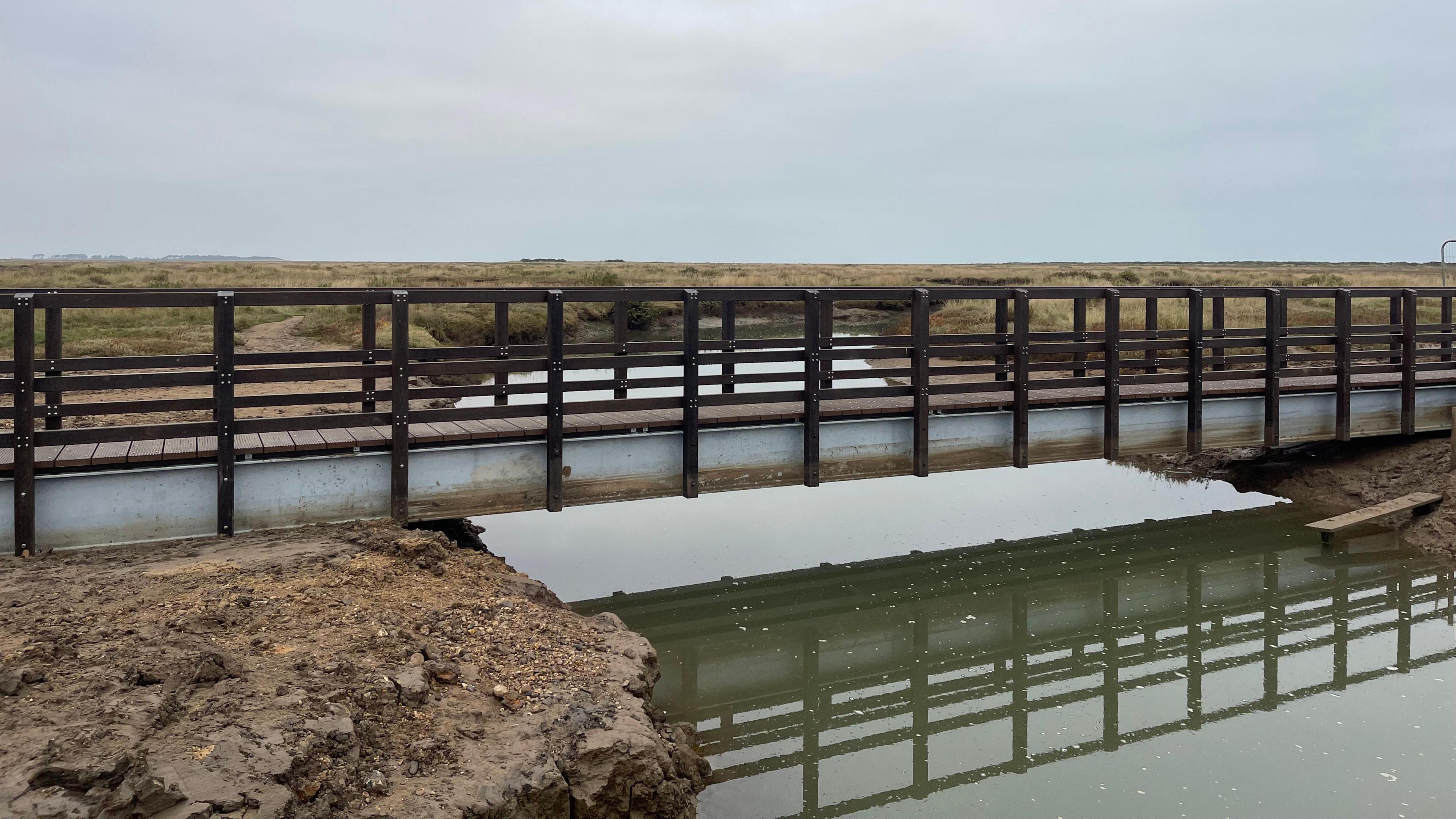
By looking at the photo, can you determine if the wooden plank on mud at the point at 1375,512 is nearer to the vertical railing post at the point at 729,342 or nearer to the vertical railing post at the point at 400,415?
the vertical railing post at the point at 729,342

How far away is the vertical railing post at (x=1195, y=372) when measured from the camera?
13312 mm

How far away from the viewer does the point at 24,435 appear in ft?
27.1

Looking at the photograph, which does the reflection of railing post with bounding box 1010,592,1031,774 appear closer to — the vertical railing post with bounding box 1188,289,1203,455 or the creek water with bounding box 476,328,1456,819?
the creek water with bounding box 476,328,1456,819

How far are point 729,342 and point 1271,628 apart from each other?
19.7 feet

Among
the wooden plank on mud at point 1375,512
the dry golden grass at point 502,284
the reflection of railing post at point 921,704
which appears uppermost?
the dry golden grass at point 502,284

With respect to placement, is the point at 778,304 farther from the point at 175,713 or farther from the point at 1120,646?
the point at 175,713

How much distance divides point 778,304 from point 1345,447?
3977 cm

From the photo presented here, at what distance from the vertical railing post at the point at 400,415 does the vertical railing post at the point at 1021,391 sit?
6.40 metres

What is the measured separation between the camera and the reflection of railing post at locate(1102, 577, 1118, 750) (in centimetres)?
823

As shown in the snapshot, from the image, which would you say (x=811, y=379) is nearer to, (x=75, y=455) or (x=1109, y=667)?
(x=1109, y=667)

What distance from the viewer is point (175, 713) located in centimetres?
536

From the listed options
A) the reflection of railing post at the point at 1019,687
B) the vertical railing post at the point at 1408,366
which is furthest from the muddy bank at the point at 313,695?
the vertical railing post at the point at 1408,366

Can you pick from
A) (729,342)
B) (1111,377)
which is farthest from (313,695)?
(1111,377)

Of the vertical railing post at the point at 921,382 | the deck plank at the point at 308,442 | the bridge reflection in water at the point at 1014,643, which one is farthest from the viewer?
the vertical railing post at the point at 921,382
